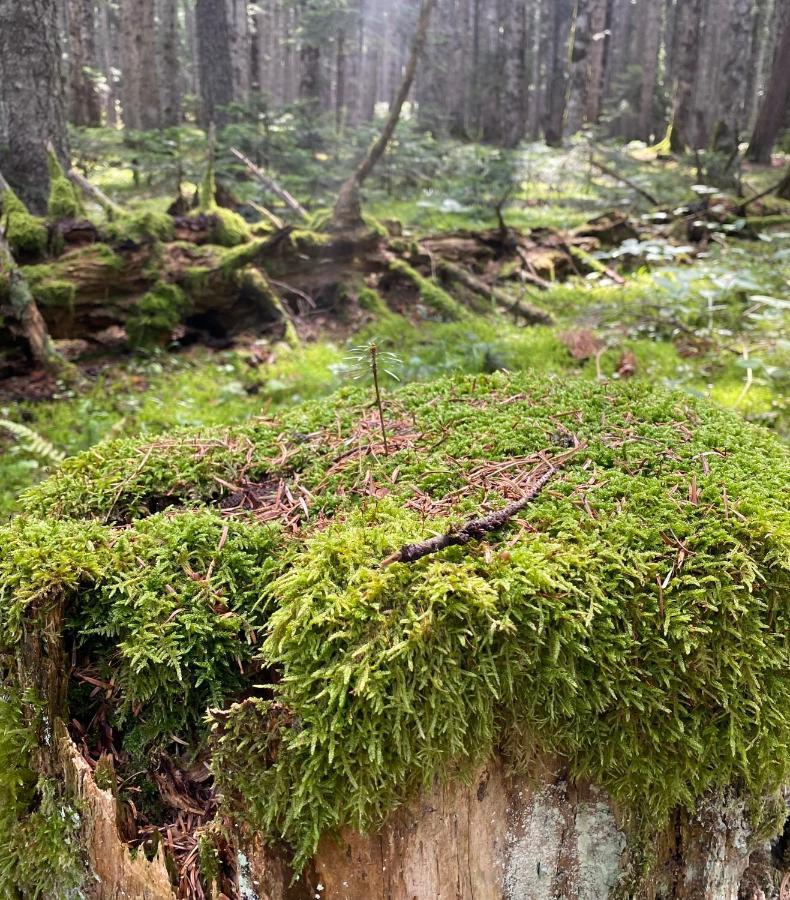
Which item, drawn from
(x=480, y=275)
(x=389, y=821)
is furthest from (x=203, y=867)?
(x=480, y=275)

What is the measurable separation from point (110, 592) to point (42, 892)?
3.12ft

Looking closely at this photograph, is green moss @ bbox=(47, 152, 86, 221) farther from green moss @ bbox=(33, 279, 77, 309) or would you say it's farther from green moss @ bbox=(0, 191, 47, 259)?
green moss @ bbox=(33, 279, 77, 309)

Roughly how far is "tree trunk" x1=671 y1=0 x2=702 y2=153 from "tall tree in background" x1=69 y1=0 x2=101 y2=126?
1595 cm

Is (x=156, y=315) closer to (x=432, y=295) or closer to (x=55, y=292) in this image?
(x=55, y=292)

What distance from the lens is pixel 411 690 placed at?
4.86 feet

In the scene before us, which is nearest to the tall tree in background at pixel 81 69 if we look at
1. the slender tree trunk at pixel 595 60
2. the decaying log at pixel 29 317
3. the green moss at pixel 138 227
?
the green moss at pixel 138 227

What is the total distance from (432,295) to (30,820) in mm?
6844

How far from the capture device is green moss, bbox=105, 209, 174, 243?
22.1ft

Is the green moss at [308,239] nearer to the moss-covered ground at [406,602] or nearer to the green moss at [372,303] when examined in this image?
the green moss at [372,303]

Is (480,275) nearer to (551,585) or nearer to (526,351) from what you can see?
(526,351)

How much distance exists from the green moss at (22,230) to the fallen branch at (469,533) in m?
6.16

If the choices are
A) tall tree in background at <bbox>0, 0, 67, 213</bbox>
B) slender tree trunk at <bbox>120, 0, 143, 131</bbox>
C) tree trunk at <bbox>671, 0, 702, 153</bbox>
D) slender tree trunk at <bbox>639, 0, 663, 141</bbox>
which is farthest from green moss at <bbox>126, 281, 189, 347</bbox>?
slender tree trunk at <bbox>639, 0, 663, 141</bbox>

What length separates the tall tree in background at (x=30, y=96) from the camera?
7555 mm

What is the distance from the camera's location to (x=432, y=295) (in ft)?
25.9
